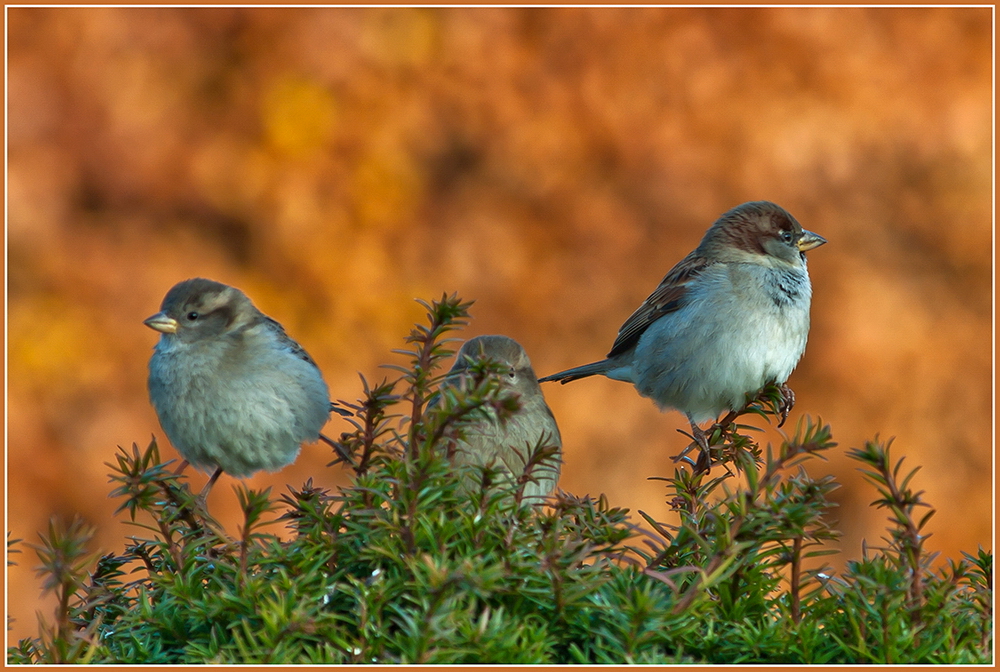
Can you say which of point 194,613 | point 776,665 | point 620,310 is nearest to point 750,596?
point 776,665

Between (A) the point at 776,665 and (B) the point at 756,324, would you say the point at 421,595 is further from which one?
(B) the point at 756,324

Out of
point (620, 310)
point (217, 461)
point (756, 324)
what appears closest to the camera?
point (217, 461)

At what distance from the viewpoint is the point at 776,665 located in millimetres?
1393

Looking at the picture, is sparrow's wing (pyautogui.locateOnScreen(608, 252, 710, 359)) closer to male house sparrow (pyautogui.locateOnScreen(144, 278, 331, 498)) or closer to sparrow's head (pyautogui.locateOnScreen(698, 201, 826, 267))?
sparrow's head (pyautogui.locateOnScreen(698, 201, 826, 267))

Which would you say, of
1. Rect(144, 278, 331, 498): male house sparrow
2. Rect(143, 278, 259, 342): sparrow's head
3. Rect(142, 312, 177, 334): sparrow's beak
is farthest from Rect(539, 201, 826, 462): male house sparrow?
Rect(142, 312, 177, 334): sparrow's beak

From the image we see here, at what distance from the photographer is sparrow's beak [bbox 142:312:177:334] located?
103 inches

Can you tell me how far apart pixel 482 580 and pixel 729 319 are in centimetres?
217

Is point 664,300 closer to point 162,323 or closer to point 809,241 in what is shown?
point 809,241

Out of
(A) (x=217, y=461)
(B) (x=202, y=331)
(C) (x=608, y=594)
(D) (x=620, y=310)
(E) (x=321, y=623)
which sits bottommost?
(E) (x=321, y=623)

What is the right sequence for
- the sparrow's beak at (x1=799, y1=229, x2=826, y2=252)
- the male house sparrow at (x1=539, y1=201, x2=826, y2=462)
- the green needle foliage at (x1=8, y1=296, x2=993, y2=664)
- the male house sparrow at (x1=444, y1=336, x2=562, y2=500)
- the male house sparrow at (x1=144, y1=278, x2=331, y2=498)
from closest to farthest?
1. the green needle foliage at (x1=8, y1=296, x2=993, y2=664)
2. the male house sparrow at (x1=444, y1=336, x2=562, y2=500)
3. the male house sparrow at (x1=144, y1=278, x2=331, y2=498)
4. the male house sparrow at (x1=539, y1=201, x2=826, y2=462)
5. the sparrow's beak at (x1=799, y1=229, x2=826, y2=252)

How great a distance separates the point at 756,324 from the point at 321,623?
7.30 feet

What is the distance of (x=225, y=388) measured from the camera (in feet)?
8.73

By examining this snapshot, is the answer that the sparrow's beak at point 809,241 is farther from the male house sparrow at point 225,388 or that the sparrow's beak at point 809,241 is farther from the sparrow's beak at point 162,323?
the sparrow's beak at point 162,323

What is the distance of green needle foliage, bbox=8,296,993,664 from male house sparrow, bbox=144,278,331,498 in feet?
3.28
